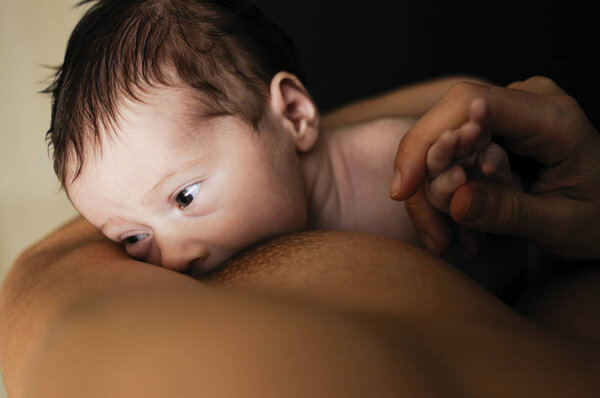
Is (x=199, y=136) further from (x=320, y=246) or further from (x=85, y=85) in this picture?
(x=320, y=246)

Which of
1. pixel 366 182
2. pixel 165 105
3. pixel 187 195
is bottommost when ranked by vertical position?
pixel 366 182

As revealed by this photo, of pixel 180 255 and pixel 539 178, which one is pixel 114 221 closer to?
pixel 180 255

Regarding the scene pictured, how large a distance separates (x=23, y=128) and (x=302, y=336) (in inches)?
57.8

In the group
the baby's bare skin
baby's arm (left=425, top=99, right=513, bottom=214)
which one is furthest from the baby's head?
baby's arm (left=425, top=99, right=513, bottom=214)

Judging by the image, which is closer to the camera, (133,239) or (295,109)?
(133,239)

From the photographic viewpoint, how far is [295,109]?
0.92 m

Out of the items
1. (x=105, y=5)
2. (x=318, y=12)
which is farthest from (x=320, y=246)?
(x=318, y=12)

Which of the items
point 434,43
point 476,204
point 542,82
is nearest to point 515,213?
point 476,204

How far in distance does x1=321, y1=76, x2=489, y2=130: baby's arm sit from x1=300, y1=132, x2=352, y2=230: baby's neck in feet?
0.61

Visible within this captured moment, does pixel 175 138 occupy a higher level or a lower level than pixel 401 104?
higher

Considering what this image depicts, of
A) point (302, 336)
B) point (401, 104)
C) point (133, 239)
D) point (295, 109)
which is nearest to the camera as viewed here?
point (302, 336)

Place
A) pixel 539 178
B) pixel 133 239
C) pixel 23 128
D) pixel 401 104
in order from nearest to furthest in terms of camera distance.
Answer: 1. pixel 539 178
2. pixel 133 239
3. pixel 401 104
4. pixel 23 128

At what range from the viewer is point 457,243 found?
0.81 m

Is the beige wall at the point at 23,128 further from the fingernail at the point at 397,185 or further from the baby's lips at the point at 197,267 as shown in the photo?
the fingernail at the point at 397,185
